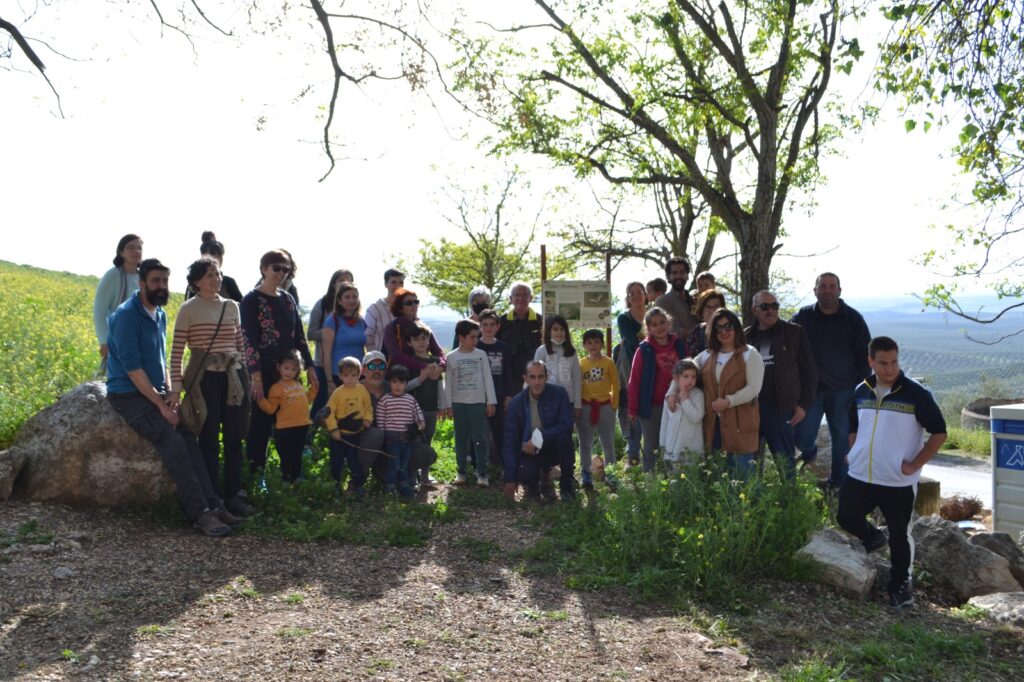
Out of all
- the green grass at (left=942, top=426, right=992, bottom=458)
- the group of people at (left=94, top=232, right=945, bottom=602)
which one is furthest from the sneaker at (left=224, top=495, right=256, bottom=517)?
the green grass at (left=942, top=426, right=992, bottom=458)

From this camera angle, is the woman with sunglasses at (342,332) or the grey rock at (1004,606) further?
the woman with sunglasses at (342,332)

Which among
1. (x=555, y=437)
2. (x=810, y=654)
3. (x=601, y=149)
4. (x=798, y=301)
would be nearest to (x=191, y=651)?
(x=810, y=654)

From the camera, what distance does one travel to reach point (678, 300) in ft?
29.5

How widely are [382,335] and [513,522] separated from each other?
232 cm

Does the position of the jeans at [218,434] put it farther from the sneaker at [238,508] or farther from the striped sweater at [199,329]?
the striped sweater at [199,329]

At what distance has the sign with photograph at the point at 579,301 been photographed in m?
11.0

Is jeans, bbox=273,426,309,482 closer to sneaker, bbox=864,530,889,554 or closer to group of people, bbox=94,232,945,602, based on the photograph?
group of people, bbox=94,232,945,602

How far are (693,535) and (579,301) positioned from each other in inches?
212

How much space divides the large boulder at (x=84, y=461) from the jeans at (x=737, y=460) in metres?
4.48

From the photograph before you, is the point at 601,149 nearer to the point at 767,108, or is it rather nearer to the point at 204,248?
the point at 767,108

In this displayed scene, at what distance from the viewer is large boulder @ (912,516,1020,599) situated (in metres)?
6.81

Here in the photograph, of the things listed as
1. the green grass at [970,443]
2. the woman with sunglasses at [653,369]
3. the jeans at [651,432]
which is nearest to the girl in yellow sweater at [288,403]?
the woman with sunglasses at [653,369]

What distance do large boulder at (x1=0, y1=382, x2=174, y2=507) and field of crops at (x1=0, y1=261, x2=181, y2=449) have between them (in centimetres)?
112

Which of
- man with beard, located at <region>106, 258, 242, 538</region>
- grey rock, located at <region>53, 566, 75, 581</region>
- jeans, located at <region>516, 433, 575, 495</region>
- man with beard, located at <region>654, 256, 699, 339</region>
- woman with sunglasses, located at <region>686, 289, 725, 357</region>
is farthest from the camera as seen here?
man with beard, located at <region>654, 256, 699, 339</region>
